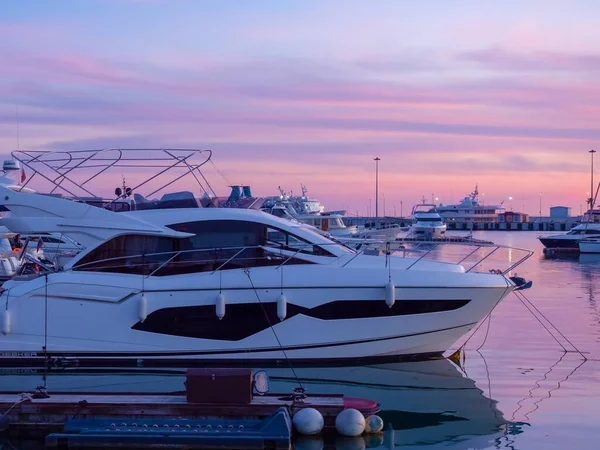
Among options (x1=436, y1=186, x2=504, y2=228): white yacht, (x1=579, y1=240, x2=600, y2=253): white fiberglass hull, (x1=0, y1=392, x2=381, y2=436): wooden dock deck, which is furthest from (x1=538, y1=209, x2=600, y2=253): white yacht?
(x1=436, y1=186, x2=504, y2=228): white yacht

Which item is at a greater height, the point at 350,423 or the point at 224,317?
the point at 224,317

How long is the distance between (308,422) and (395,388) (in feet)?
10.1

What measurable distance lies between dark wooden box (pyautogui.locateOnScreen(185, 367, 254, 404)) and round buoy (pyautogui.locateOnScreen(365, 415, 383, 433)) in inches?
52.0

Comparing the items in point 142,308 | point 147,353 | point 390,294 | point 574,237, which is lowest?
point 147,353

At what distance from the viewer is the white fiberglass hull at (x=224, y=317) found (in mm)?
13594

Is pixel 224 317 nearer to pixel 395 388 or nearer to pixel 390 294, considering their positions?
pixel 390 294

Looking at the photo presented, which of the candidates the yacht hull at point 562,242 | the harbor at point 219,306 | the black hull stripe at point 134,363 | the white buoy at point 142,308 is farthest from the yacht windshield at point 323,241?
the yacht hull at point 562,242

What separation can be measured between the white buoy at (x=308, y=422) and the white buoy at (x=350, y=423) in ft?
0.70

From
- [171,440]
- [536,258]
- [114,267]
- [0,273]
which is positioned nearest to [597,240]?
[536,258]

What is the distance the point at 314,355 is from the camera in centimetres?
1381

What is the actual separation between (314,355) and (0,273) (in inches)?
360

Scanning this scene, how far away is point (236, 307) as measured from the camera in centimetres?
1362

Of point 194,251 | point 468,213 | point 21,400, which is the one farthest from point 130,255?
point 468,213

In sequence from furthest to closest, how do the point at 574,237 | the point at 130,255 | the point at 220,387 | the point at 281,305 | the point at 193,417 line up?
1. the point at 574,237
2. the point at 130,255
3. the point at 281,305
4. the point at 220,387
5. the point at 193,417
